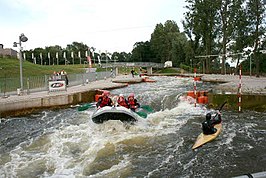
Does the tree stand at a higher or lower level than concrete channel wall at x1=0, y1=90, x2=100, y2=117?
higher

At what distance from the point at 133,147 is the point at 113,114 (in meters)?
2.25

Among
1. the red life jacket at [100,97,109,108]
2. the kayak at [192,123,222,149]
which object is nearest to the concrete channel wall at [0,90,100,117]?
the red life jacket at [100,97,109,108]

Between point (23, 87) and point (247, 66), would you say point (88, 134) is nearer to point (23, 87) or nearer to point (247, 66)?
point (23, 87)

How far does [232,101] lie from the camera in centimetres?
1530

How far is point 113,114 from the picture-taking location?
11.6 metres

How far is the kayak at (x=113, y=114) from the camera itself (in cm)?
1155

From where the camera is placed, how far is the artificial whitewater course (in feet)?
25.5

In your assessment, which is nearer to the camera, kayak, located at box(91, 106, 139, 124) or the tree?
kayak, located at box(91, 106, 139, 124)

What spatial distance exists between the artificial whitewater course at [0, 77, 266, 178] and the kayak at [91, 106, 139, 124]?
0.72ft

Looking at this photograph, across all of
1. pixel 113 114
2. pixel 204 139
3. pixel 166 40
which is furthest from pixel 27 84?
pixel 166 40

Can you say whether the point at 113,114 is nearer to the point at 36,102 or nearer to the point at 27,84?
the point at 36,102

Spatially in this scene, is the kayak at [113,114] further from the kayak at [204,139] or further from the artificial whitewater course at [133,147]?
the kayak at [204,139]

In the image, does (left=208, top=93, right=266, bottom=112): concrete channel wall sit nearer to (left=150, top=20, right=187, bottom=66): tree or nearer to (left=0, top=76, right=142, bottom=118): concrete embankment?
(left=0, top=76, right=142, bottom=118): concrete embankment

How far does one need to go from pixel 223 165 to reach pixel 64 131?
6948mm
